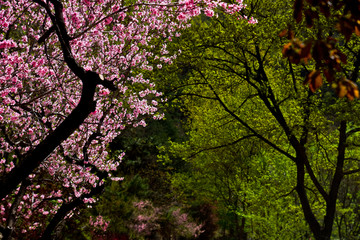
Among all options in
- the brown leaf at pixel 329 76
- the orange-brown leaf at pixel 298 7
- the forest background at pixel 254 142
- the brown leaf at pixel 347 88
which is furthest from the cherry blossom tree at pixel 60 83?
the brown leaf at pixel 347 88

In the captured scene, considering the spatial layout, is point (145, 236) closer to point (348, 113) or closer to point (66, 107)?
point (66, 107)

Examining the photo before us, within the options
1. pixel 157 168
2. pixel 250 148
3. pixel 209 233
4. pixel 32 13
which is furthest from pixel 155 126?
pixel 32 13

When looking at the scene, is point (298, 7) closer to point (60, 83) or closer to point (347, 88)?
point (347, 88)

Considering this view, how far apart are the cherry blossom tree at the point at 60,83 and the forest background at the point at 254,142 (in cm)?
136

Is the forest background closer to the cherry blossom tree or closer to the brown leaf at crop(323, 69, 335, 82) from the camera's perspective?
the brown leaf at crop(323, 69, 335, 82)

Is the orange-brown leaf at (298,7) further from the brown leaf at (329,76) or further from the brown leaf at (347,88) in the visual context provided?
the brown leaf at (347,88)

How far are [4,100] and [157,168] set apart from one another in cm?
1690

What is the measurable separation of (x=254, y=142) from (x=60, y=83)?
38.4ft

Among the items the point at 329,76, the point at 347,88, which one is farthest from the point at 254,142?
the point at 347,88

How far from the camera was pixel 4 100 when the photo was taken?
4398mm

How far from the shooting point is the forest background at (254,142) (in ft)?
24.9

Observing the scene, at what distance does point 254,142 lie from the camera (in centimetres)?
1421

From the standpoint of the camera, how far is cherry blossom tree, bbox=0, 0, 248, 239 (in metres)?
3.20

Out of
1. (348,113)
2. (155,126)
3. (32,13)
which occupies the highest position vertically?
(155,126)
